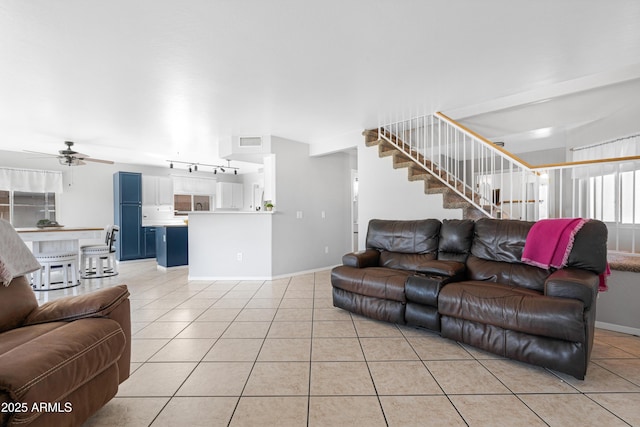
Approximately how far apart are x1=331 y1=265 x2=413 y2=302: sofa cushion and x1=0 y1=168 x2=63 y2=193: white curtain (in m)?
6.86

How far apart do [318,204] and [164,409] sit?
13.7ft

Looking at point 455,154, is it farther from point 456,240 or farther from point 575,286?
point 575,286

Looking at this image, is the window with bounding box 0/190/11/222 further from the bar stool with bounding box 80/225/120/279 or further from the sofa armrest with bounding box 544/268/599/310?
the sofa armrest with bounding box 544/268/599/310

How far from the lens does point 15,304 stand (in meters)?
1.62

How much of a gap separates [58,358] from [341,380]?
148cm

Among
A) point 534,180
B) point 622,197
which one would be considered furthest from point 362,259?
point 622,197

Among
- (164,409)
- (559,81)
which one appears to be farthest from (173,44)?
(559,81)

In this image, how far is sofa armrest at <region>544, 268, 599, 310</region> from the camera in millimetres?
1827

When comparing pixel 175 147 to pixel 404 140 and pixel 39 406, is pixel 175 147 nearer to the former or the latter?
pixel 404 140

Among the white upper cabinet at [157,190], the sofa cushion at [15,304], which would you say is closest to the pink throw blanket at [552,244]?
the sofa cushion at [15,304]

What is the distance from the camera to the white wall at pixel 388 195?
396 cm

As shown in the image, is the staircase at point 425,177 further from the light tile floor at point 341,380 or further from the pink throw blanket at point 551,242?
the light tile floor at point 341,380

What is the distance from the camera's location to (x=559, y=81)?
3.02m

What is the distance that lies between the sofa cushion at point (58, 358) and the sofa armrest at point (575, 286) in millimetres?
2686
